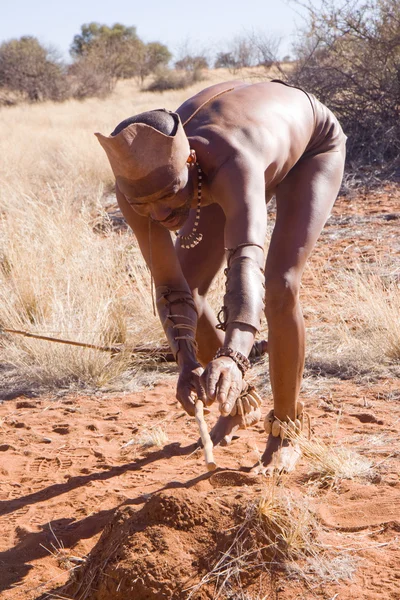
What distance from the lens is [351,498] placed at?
2871 mm

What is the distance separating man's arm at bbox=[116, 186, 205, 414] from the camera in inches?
111

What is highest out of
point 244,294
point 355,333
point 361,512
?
point 244,294

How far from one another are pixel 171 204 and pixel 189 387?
64 centimetres

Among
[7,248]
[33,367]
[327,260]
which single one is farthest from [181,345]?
[327,260]

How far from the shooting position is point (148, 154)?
98.0 inches

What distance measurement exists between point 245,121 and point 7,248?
12.2ft

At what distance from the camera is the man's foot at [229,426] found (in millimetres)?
3434

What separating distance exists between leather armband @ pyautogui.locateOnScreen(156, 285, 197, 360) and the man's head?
48 cm

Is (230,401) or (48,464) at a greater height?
(230,401)

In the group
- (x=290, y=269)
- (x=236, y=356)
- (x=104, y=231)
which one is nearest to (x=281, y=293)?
(x=290, y=269)

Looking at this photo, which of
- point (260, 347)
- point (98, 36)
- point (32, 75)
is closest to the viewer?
point (260, 347)

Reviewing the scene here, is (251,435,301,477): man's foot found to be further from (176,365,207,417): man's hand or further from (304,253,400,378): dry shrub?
(304,253,400,378): dry shrub

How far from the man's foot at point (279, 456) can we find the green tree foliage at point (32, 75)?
23.4m

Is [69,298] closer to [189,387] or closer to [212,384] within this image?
[189,387]
